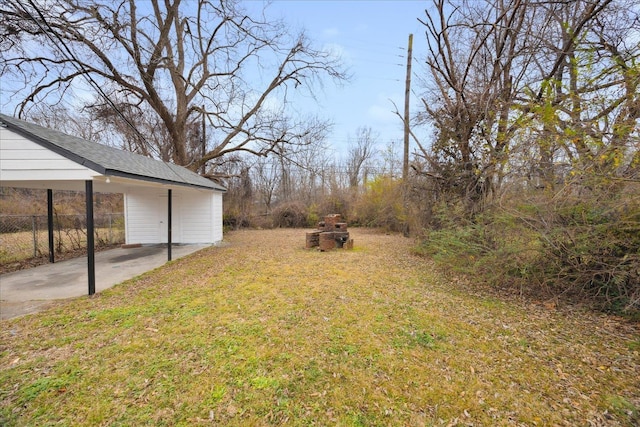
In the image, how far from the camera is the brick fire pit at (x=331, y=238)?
853cm

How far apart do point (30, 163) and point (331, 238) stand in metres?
6.84

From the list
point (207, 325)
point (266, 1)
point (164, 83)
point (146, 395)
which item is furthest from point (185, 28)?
point (146, 395)

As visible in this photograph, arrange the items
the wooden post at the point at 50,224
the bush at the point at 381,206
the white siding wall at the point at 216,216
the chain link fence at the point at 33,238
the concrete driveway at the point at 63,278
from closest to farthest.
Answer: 1. the concrete driveway at the point at 63,278
2. the wooden post at the point at 50,224
3. the chain link fence at the point at 33,238
4. the white siding wall at the point at 216,216
5. the bush at the point at 381,206

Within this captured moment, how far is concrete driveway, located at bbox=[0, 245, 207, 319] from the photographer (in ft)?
14.0

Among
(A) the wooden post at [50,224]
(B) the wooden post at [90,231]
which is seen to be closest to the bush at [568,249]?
(B) the wooden post at [90,231]

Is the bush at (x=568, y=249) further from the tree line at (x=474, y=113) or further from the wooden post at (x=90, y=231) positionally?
the wooden post at (x=90, y=231)

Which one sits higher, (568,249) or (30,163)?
(30,163)

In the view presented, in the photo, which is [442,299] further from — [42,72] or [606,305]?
[42,72]

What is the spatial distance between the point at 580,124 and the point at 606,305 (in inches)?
97.6

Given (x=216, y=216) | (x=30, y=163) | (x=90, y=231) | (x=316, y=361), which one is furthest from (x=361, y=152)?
(x=316, y=361)

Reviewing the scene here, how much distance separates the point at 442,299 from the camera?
14.1ft

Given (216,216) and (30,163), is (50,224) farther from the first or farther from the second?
(216,216)

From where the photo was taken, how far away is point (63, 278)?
18.5 ft

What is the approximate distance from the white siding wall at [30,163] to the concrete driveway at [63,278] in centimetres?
198
